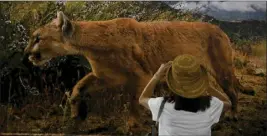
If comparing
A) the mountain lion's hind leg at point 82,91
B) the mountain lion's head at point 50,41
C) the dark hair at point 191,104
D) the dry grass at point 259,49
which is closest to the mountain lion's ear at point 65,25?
the mountain lion's head at point 50,41

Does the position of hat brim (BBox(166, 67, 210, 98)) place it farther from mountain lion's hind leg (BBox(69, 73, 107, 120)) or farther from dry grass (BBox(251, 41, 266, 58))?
dry grass (BBox(251, 41, 266, 58))

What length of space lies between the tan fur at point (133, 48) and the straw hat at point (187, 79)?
2.70 metres

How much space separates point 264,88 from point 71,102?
219 centimetres

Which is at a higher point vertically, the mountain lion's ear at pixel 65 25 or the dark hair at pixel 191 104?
the dark hair at pixel 191 104

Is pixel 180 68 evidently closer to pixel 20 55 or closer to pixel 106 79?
pixel 106 79

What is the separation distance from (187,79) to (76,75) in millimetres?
3041

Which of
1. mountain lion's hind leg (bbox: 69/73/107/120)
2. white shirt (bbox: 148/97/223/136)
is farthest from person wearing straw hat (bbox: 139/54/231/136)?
mountain lion's hind leg (bbox: 69/73/107/120)

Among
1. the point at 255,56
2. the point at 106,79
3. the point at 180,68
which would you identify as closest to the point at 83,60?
the point at 106,79

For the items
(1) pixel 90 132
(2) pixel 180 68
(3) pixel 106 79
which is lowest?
(1) pixel 90 132

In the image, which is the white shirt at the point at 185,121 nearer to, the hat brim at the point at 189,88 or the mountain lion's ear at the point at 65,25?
the hat brim at the point at 189,88

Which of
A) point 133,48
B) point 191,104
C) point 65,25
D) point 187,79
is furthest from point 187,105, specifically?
point 65,25

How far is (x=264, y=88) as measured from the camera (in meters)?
6.26

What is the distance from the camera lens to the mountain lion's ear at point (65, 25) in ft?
20.2

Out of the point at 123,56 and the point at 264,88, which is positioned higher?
the point at 123,56
